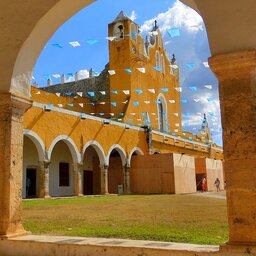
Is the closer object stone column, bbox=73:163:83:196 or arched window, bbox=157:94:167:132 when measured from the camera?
stone column, bbox=73:163:83:196

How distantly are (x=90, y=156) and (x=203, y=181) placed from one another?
7.87 metres

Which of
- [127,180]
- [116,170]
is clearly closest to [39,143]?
[127,180]

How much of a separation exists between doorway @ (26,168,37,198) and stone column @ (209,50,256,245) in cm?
1721

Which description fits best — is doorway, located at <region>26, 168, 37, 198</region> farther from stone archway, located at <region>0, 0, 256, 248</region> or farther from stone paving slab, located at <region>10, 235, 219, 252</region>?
stone paving slab, located at <region>10, 235, 219, 252</region>

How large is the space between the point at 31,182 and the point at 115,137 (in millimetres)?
5622

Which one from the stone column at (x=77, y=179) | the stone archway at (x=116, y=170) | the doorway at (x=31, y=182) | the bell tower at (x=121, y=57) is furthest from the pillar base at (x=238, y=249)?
the bell tower at (x=121, y=57)

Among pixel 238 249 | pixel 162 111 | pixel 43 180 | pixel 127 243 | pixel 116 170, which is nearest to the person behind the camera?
pixel 238 249

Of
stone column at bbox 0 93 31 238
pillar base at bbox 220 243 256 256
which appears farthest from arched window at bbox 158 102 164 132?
pillar base at bbox 220 243 256 256

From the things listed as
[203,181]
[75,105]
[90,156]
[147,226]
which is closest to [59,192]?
[90,156]

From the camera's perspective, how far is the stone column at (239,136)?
10.8 ft

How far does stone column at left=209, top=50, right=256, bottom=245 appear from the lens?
3.28 meters

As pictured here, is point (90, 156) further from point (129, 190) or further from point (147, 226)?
point (147, 226)

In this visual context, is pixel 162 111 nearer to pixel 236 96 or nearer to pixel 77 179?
pixel 77 179

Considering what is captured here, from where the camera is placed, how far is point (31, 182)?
65.7 ft
